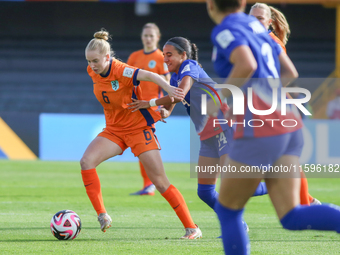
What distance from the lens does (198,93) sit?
15.2 feet

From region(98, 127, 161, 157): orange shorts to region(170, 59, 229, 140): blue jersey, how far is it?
476 millimetres

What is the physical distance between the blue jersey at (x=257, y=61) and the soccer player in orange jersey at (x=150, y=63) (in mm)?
5427

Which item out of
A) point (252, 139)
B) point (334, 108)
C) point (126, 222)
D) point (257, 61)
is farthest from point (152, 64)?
point (334, 108)

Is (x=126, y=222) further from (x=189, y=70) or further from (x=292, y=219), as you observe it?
(x=292, y=219)

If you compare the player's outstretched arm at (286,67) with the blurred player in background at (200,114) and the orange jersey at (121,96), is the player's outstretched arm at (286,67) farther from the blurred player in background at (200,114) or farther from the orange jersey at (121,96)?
the orange jersey at (121,96)

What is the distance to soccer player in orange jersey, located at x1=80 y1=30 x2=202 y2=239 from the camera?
15.1ft

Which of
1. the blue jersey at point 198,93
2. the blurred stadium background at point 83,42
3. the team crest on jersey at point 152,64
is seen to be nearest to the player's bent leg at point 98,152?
the blue jersey at point 198,93

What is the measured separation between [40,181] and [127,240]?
557 cm

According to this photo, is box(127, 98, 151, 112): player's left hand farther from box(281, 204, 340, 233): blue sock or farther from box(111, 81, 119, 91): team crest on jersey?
box(281, 204, 340, 233): blue sock

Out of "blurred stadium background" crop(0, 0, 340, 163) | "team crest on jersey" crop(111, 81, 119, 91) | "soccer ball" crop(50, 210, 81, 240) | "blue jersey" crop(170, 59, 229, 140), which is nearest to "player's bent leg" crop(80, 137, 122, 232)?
"soccer ball" crop(50, 210, 81, 240)

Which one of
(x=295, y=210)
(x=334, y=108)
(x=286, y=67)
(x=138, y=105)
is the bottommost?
(x=334, y=108)

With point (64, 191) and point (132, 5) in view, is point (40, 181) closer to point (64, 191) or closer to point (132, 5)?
point (64, 191)

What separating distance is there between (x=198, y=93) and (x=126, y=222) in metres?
1.87

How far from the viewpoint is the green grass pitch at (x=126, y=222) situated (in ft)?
13.7
